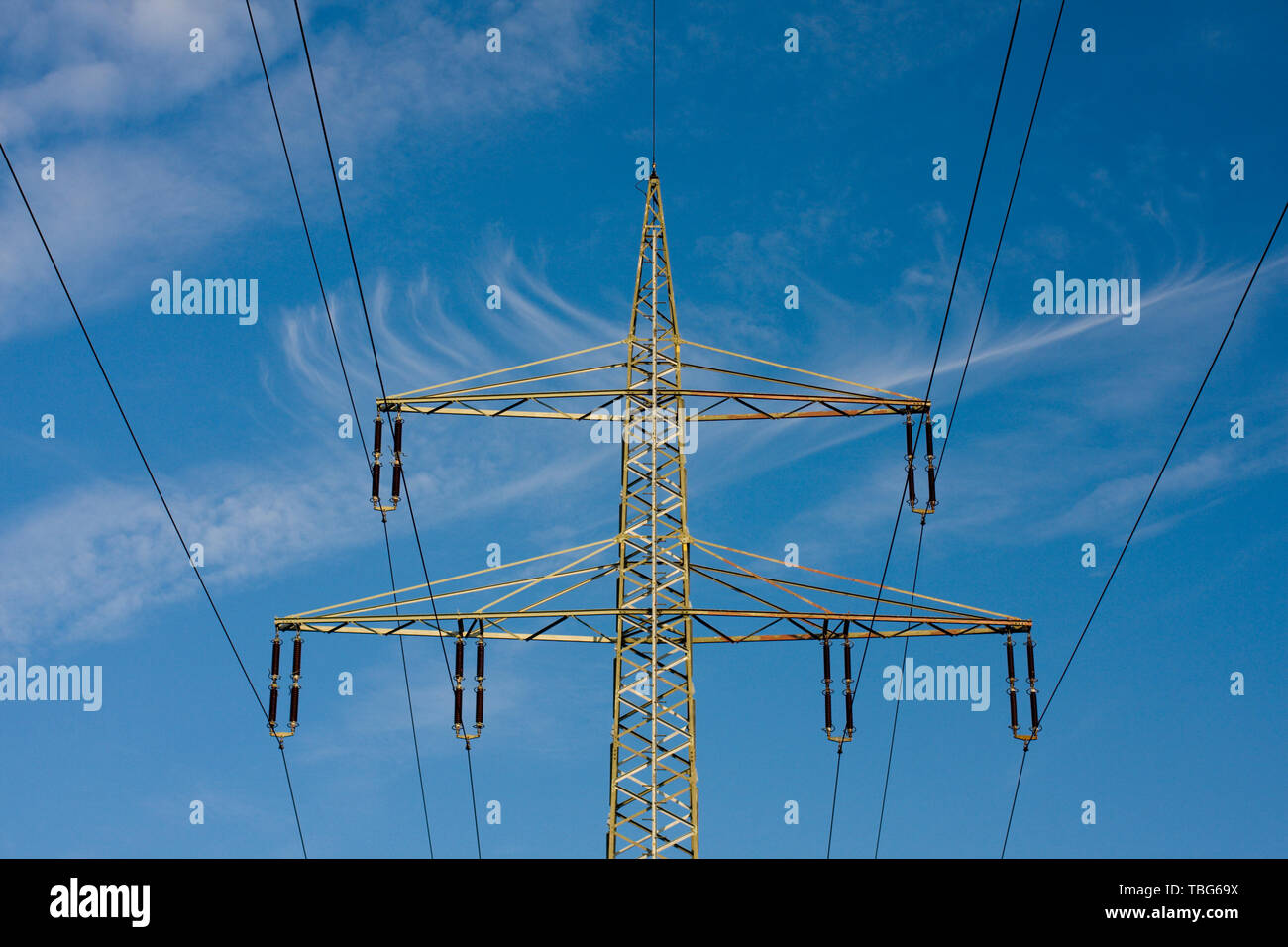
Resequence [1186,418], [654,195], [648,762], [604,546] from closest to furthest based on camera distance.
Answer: [1186,418], [648,762], [604,546], [654,195]

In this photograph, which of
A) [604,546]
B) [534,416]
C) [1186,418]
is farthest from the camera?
[534,416]

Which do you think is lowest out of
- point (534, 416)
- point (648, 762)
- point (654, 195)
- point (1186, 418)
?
point (648, 762)

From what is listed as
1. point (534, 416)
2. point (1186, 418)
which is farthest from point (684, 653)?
point (1186, 418)
